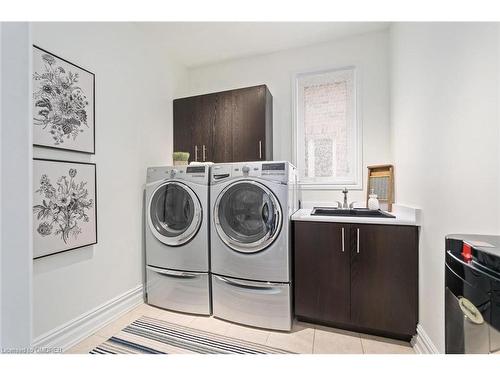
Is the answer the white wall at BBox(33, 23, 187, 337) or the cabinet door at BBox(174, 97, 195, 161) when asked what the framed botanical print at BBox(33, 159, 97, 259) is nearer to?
the white wall at BBox(33, 23, 187, 337)

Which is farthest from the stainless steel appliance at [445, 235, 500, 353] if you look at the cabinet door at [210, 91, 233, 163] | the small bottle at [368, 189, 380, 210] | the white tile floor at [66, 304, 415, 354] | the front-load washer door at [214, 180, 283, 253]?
the cabinet door at [210, 91, 233, 163]

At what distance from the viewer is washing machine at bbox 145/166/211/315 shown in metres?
1.95

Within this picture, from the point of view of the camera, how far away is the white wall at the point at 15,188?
50 cm

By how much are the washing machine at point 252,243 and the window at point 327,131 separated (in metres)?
0.84

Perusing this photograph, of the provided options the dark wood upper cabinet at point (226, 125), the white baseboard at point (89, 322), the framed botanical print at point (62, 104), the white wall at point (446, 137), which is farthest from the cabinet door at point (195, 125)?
the white wall at point (446, 137)

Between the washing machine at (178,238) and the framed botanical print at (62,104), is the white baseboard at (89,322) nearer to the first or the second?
the washing machine at (178,238)

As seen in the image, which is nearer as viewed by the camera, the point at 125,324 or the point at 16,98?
the point at 16,98

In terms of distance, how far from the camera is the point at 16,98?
52cm

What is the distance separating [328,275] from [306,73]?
7.11 ft

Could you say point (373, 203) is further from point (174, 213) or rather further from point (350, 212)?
point (174, 213)
